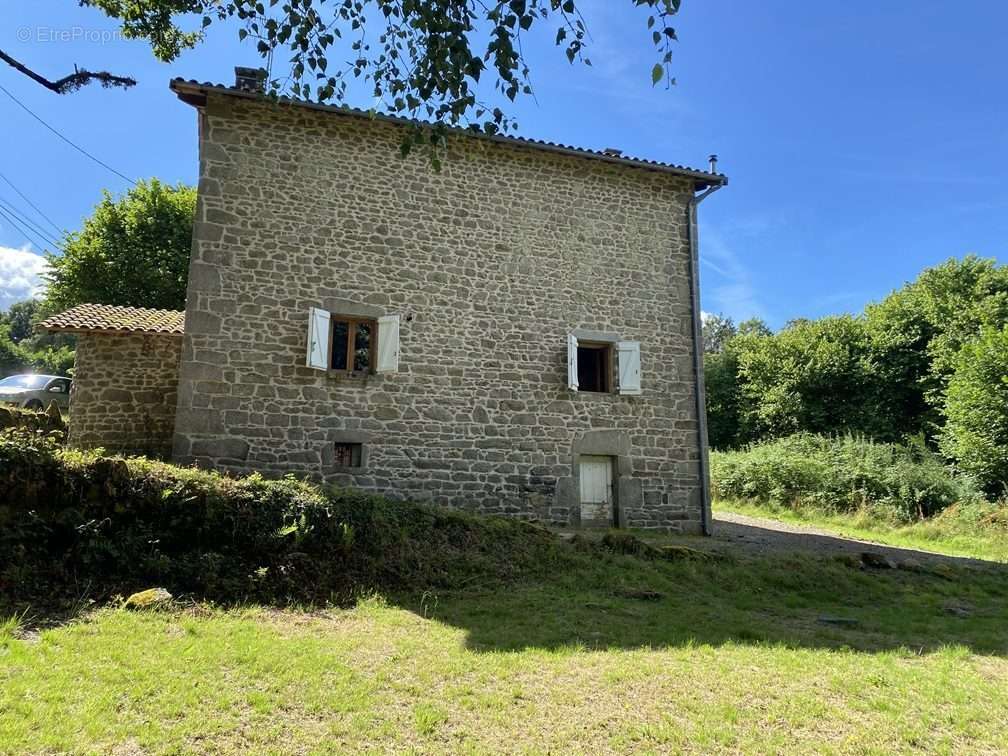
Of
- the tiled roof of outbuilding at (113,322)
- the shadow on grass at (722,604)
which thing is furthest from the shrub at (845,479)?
the tiled roof of outbuilding at (113,322)

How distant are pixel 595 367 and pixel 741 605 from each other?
A: 18.1 feet

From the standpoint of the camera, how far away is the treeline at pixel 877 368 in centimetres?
2275

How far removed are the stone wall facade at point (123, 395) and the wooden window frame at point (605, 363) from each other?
6.74 metres

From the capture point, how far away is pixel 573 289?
36.1ft

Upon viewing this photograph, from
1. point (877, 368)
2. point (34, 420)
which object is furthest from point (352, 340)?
point (877, 368)

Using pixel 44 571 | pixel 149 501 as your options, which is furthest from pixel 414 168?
pixel 44 571

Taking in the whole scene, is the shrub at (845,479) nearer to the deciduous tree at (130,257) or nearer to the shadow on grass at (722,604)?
the shadow on grass at (722,604)

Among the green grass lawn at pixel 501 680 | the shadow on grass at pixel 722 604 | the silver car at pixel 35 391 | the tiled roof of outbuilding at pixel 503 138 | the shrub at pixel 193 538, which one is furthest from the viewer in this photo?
the silver car at pixel 35 391

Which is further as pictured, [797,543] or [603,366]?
[603,366]

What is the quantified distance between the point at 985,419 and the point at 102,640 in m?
19.2

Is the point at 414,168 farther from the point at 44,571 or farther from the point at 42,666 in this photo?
the point at 42,666

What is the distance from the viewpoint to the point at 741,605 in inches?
259

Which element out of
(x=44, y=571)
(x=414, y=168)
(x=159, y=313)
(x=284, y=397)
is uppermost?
(x=414, y=168)

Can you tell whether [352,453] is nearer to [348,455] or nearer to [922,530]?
[348,455]
